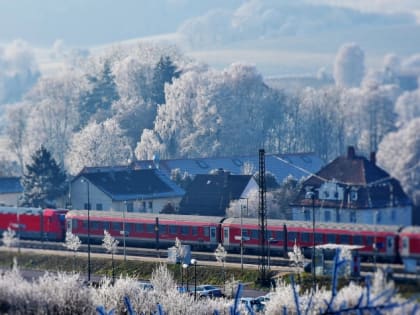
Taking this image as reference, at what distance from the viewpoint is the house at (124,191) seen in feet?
78.0

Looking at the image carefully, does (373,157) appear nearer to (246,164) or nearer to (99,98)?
(246,164)

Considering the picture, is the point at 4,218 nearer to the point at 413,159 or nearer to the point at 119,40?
the point at 413,159

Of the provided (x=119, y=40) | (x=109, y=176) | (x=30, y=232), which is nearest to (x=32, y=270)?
A: (x=30, y=232)

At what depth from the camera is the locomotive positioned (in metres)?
16.0

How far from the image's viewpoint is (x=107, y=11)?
5603 cm

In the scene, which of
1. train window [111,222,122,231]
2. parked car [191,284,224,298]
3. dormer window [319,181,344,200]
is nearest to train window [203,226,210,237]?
train window [111,222,122,231]

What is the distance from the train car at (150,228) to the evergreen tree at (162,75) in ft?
42.2

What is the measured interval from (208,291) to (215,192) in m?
7.37

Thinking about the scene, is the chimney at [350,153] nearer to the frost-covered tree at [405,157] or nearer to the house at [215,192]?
the frost-covered tree at [405,157]

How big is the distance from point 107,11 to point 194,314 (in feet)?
143

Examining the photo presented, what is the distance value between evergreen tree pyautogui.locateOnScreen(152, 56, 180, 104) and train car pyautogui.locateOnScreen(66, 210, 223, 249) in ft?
42.2

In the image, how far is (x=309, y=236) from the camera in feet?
57.3

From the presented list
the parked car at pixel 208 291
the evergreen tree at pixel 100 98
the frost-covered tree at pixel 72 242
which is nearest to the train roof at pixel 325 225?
the parked car at pixel 208 291

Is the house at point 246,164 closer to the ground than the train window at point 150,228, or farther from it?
farther from it
